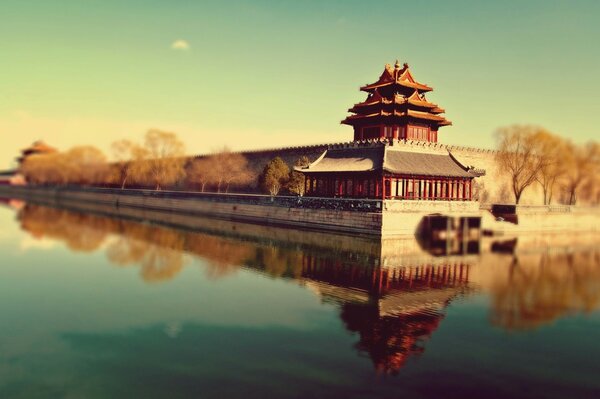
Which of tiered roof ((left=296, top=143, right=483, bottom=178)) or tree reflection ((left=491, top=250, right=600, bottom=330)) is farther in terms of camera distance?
tiered roof ((left=296, top=143, right=483, bottom=178))

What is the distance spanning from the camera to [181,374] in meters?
10.6

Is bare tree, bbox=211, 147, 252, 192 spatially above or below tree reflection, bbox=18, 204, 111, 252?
above

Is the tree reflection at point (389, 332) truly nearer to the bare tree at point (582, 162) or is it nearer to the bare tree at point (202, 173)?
the bare tree at point (582, 162)

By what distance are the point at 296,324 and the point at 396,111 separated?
3351 cm

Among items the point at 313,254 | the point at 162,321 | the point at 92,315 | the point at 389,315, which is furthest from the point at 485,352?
the point at 313,254

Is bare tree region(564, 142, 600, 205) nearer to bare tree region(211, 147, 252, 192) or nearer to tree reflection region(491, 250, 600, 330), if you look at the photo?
tree reflection region(491, 250, 600, 330)

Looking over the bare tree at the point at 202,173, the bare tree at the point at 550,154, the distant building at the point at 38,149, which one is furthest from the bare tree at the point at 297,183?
the distant building at the point at 38,149

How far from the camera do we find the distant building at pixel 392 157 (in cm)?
3800

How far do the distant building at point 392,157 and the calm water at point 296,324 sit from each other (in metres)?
10.6

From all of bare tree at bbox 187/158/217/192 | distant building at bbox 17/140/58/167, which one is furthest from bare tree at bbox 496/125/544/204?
distant building at bbox 17/140/58/167

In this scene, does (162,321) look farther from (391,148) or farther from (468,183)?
(468,183)

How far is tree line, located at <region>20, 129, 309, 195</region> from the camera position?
164ft

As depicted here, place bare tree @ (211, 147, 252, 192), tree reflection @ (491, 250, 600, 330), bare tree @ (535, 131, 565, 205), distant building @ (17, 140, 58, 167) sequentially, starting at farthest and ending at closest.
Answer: distant building @ (17, 140, 58, 167), bare tree @ (211, 147, 252, 192), bare tree @ (535, 131, 565, 205), tree reflection @ (491, 250, 600, 330)

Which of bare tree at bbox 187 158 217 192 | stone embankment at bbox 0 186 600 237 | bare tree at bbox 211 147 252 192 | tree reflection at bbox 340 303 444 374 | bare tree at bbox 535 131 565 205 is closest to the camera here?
tree reflection at bbox 340 303 444 374
